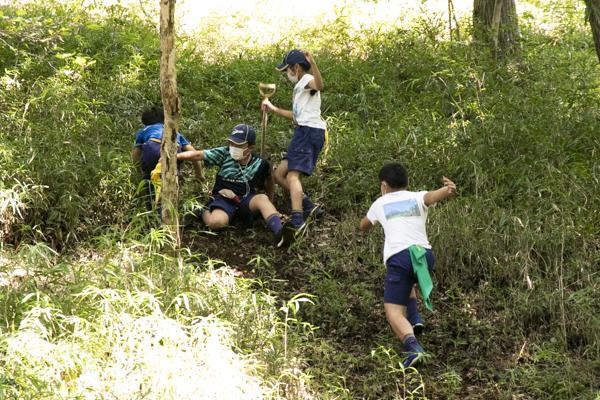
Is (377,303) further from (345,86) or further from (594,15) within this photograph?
(345,86)

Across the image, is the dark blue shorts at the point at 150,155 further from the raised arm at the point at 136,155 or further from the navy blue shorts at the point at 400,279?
the navy blue shorts at the point at 400,279

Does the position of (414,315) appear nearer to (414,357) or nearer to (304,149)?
(414,357)

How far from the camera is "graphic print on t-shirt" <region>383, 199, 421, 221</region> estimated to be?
435 cm

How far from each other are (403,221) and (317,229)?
156cm

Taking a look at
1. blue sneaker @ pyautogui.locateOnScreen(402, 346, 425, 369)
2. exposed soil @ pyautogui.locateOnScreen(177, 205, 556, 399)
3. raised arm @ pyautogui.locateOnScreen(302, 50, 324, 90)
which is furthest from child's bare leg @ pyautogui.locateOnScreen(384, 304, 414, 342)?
raised arm @ pyautogui.locateOnScreen(302, 50, 324, 90)

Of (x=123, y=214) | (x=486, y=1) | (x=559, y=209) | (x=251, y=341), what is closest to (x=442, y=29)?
(x=486, y=1)

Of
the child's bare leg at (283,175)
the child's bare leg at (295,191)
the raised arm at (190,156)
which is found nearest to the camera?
the raised arm at (190,156)

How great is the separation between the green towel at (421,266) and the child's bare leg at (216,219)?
1.96m

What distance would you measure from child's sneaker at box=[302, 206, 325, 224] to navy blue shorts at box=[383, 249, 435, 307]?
1578mm

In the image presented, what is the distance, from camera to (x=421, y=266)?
419cm

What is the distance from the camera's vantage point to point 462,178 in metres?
6.00

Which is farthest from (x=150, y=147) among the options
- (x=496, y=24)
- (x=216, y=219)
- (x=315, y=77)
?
(x=496, y=24)

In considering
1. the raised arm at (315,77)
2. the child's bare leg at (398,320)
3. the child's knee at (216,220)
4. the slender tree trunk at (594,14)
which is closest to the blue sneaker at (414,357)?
the child's bare leg at (398,320)

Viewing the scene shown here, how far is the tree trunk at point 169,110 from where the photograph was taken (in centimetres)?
437
